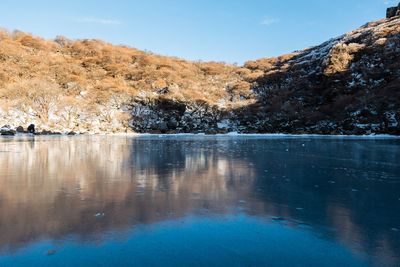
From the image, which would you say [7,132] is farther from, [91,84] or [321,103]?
[321,103]

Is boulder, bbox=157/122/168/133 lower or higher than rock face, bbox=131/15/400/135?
lower

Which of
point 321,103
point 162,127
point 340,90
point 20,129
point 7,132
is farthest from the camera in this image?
point 321,103

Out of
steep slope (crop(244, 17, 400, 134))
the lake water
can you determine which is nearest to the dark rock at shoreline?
the lake water

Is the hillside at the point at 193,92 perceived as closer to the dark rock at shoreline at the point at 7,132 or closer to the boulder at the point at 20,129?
the boulder at the point at 20,129

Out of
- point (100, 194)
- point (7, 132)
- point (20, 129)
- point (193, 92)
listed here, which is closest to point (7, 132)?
point (7, 132)

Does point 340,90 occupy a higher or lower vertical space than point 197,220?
higher

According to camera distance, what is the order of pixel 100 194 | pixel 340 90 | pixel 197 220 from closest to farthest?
pixel 197 220
pixel 100 194
pixel 340 90

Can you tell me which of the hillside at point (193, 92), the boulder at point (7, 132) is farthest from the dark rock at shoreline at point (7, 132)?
the hillside at point (193, 92)

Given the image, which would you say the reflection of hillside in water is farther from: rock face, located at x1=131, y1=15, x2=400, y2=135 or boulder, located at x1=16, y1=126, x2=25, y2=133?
rock face, located at x1=131, y1=15, x2=400, y2=135

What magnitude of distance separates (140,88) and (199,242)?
55.8 meters

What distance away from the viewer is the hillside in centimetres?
4688

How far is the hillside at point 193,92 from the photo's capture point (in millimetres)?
46875

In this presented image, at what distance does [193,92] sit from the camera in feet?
201

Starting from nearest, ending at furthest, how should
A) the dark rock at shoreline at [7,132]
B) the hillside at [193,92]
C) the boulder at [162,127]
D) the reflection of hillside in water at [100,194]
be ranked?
the reflection of hillside in water at [100,194]
the dark rock at shoreline at [7,132]
the hillside at [193,92]
the boulder at [162,127]
